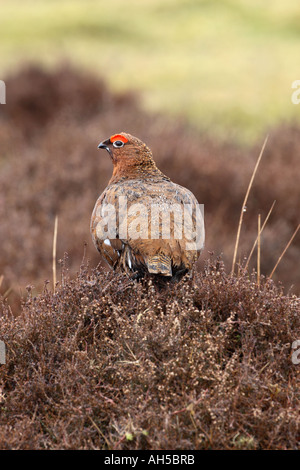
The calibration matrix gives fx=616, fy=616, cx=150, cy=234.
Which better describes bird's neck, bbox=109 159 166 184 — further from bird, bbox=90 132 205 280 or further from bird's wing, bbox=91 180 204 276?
bird's wing, bbox=91 180 204 276

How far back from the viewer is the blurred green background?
12.8m

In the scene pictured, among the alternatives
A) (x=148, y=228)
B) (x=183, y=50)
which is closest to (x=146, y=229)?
(x=148, y=228)

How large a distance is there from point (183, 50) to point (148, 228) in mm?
14683

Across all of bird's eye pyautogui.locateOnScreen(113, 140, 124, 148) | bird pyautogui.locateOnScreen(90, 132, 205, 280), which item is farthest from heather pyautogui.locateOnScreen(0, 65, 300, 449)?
bird's eye pyautogui.locateOnScreen(113, 140, 124, 148)

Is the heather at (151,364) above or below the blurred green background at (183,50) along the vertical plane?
below

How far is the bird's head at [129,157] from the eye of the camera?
13.2 ft

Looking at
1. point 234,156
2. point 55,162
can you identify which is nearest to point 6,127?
point 55,162

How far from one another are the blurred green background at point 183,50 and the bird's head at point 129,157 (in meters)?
7.33

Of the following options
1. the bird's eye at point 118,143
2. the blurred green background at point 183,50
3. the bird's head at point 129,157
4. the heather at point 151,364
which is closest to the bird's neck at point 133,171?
the bird's head at point 129,157

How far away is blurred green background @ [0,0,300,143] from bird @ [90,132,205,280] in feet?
25.1

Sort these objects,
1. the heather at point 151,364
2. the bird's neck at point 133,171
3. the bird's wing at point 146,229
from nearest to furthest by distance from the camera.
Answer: the heather at point 151,364, the bird's wing at point 146,229, the bird's neck at point 133,171

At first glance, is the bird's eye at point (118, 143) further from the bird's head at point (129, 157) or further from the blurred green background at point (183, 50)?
the blurred green background at point (183, 50)

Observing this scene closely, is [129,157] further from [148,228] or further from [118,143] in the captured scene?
[148,228]

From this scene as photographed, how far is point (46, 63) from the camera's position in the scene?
13008mm
